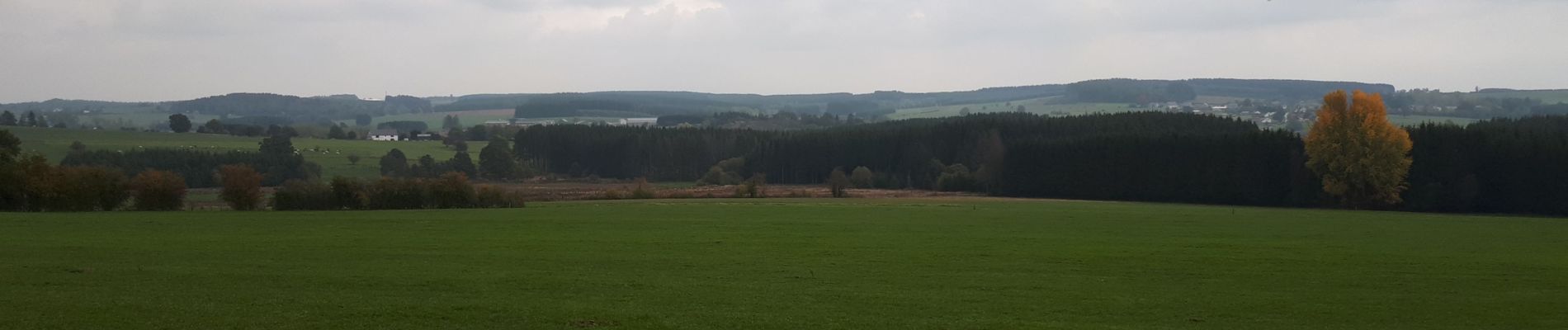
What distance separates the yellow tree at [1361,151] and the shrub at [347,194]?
199 ft

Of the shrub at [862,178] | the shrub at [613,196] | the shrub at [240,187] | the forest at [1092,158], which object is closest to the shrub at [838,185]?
the shrub at [862,178]

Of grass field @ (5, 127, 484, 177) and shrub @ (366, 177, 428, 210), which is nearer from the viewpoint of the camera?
shrub @ (366, 177, 428, 210)

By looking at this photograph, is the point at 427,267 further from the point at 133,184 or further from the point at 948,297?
the point at 133,184

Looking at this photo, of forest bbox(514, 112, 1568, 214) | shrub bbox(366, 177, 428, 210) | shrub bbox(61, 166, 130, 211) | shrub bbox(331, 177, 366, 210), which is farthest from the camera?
forest bbox(514, 112, 1568, 214)

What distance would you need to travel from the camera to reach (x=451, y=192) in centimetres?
7156

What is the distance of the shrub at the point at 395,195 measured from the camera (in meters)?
68.9

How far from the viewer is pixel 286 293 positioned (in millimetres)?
24000

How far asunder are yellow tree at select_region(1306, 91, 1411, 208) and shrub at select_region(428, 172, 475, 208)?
55110 millimetres

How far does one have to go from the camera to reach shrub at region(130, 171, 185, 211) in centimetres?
6253

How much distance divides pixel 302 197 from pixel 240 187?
119 inches

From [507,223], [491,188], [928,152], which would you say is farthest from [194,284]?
[928,152]

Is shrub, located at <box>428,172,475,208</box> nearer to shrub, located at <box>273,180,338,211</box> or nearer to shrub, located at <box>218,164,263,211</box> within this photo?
shrub, located at <box>273,180,338,211</box>

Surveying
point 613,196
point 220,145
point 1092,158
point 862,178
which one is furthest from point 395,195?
point 220,145

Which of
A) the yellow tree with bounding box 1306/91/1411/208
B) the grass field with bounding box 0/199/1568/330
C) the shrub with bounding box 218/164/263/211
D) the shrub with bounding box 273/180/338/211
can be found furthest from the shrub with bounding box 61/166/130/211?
the yellow tree with bounding box 1306/91/1411/208
